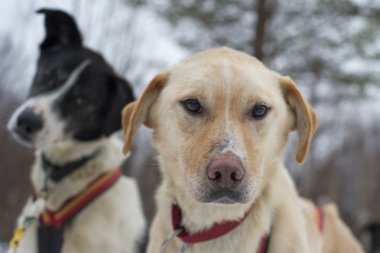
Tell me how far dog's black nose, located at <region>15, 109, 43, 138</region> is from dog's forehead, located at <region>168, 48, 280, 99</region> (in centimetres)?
134

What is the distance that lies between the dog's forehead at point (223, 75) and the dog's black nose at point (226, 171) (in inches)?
15.7

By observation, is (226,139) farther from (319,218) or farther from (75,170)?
(75,170)

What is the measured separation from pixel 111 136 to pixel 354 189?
119ft

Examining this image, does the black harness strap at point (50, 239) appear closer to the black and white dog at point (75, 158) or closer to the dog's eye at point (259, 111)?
the black and white dog at point (75, 158)

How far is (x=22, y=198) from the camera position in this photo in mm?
10102

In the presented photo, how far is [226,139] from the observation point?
6.88 ft

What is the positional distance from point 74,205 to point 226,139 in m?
1.84

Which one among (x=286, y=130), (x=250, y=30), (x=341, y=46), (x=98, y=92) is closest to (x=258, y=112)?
(x=286, y=130)

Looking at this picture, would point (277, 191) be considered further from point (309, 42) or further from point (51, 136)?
point (309, 42)

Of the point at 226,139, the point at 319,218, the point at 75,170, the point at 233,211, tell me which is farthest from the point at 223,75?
the point at 75,170

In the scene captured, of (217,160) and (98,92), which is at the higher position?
(217,160)

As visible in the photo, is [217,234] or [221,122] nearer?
[221,122]

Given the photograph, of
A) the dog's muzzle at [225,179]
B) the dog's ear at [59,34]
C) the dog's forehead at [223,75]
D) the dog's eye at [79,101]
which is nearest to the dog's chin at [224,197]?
the dog's muzzle at [225,179]

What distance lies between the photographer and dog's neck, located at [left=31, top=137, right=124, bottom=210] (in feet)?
11.7
